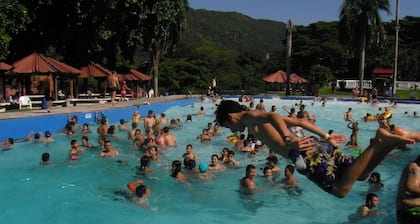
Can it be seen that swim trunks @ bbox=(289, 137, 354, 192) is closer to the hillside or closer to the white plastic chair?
the white plastic chair

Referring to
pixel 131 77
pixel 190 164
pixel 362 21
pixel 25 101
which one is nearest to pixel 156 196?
pixel 190 164

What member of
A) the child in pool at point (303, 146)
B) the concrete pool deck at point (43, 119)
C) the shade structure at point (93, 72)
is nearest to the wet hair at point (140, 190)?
the child in pool at point (303, 146)

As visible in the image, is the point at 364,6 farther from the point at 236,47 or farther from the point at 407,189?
the point at 236,47

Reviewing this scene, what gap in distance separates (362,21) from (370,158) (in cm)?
3718

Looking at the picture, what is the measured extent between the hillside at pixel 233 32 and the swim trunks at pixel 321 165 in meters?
140

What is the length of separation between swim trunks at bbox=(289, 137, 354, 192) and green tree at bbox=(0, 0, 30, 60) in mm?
17001

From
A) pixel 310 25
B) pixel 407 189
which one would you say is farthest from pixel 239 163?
pixel 310 25

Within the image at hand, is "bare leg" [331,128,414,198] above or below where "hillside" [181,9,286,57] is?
below

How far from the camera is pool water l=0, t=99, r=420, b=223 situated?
27.3 feet

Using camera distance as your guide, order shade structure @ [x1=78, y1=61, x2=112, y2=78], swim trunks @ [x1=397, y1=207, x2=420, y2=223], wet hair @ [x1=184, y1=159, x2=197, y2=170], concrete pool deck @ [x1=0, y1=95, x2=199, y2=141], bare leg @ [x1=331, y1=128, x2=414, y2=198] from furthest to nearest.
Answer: shade structure @ [x1=78, y1=61, x2=112, y2=78] < concrete pool deck @ [x1=0, y1=95, x2=199, y2=141] < wet hair @ [x1=184, y1=159, x2=197, y2=170] < swim trunks @ [x1=397, y1=207, x2=420, y2=223] < bare leg @ [x1=331, y1=128, x2=414, y2=198]

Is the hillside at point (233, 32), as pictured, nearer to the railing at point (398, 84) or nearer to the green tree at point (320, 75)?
the railing at point (398, 84)

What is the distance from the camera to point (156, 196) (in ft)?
30.4

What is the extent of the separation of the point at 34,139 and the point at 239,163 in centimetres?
714

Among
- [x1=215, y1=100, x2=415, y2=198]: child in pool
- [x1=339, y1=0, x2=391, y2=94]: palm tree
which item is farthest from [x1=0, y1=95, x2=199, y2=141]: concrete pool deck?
[x1=339, y1=0, x2=391, y2=94]: palm tree
